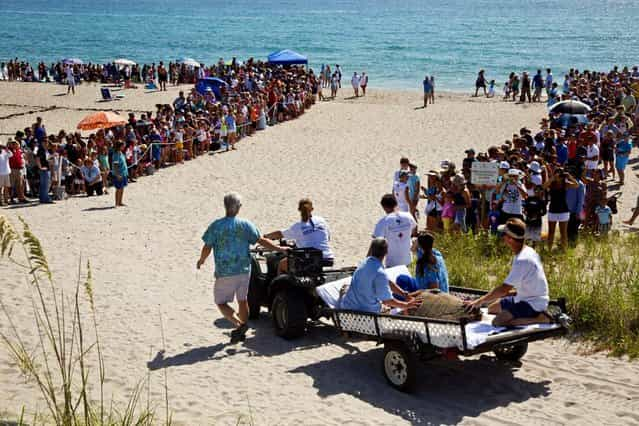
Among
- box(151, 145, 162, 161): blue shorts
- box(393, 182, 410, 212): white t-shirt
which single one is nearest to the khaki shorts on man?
box(393, 182, 410, 212): white t-shirt

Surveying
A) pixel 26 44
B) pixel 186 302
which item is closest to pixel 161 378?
pixel 186 302

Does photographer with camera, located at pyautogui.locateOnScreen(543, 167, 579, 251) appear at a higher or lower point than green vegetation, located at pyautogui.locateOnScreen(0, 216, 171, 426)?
higher

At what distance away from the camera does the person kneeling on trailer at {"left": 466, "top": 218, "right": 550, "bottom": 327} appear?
23.1 ft

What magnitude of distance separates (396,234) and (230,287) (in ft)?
6.74

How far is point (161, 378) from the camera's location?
7633 millimetres

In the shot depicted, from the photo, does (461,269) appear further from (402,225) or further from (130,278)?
(130,278)

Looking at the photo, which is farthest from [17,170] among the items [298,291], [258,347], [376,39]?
[376,39]

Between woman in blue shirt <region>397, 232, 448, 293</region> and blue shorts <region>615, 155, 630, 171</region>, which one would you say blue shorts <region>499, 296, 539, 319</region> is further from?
blue shorts <region>615, 155, 630, 171</region>

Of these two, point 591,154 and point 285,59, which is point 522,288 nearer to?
point 591,154

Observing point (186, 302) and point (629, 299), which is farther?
point (186, 302)

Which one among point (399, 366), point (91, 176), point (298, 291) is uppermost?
point (298, 291)

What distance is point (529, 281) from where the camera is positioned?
23.1 feet

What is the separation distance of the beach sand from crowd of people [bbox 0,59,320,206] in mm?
736

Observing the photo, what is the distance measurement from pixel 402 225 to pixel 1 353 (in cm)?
475
